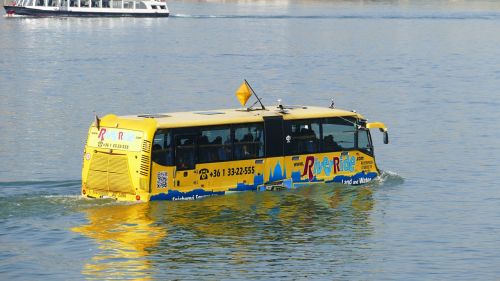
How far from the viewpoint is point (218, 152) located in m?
36.8

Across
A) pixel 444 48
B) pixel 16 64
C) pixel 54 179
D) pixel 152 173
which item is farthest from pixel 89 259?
pixel 444 48

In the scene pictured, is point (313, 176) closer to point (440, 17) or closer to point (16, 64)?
point (16, 64)

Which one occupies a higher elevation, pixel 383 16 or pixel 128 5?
pixel 128 5

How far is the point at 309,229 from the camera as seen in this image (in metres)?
35.5

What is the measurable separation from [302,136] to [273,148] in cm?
127

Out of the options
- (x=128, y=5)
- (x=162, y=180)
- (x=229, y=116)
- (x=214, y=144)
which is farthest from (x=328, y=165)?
(x=128, y=5)

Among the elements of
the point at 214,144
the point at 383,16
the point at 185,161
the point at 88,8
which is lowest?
the point at 185,161

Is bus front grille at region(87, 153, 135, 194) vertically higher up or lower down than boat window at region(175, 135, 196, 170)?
lower down

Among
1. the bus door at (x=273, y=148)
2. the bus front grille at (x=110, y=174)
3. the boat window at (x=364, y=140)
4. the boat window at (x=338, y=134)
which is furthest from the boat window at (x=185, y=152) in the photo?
the boat window at (x=364, y=140)

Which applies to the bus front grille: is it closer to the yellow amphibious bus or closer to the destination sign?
the yellow amphibious bus

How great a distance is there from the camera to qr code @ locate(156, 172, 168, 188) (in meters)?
35.6

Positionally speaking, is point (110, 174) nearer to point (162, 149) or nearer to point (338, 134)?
point (162, 149)

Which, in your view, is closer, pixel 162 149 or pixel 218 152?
pixel 162 149

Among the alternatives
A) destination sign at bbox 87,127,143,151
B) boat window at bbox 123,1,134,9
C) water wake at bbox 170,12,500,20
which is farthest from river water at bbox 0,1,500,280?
water wake at bbox 170,12,500,20
